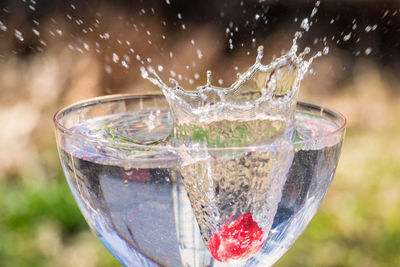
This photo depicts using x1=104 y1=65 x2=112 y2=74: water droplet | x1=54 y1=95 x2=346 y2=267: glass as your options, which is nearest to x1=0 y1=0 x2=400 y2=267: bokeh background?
x1=104 y1=65 x2=112 y2=74: water droplet

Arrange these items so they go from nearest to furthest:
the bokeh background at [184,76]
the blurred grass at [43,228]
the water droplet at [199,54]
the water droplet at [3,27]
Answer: the blurred grass at [43,228] → the bokeh background at [184,76] → the water droplet at [3,27] → the water droplet at [199,54]

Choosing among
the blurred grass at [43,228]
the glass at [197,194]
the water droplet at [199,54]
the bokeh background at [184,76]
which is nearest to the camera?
the glass at [197,194]

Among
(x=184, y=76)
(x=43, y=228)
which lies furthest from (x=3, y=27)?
(x=43, y=228)

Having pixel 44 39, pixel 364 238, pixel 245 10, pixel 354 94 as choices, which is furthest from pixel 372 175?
pixel 44 39

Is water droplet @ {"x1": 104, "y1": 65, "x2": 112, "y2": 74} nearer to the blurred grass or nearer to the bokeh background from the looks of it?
the bokeh background

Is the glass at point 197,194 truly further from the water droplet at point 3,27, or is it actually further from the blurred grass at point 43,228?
the water droplet at point 3,27

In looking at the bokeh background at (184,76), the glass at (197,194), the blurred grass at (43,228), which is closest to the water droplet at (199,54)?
the bokeh background at (184,76)

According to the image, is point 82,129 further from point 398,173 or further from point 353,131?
point 353,131

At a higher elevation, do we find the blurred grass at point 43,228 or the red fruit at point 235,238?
the red fruit at point 235,238
